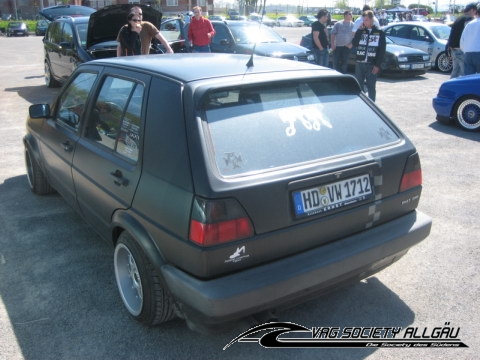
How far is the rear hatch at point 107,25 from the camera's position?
8.41 metres

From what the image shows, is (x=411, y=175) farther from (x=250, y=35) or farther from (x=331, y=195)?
(x=250, y=35)

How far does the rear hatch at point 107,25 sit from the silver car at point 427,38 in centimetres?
897

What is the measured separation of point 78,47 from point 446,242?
7.89 metres

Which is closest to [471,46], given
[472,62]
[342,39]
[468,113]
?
[472,62]

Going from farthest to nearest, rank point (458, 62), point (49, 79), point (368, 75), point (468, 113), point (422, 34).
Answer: point (422, 34), point (49, 79), point (458, 62), point (368, 75), point (468, 113)

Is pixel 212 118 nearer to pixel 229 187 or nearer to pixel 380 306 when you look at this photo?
pixel 229 187

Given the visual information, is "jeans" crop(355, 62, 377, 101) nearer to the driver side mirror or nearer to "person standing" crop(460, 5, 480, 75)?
"person standing" crop(460, 5, 480, 75)

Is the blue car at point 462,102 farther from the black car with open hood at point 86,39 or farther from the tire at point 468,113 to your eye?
the black car with open hood at point 86,39

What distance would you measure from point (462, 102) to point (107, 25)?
6.39 m

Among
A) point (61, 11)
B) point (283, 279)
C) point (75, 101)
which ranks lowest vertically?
point (283, 279)

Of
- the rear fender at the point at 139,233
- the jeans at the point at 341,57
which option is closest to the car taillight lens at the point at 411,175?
the rear fender at the point at 139,233

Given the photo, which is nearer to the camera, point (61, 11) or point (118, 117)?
point (118, 117)

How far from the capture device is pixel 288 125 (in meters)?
2.60

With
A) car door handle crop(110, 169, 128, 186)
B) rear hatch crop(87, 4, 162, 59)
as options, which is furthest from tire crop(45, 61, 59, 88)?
car door handle crop(110, 169, 128, 186)
